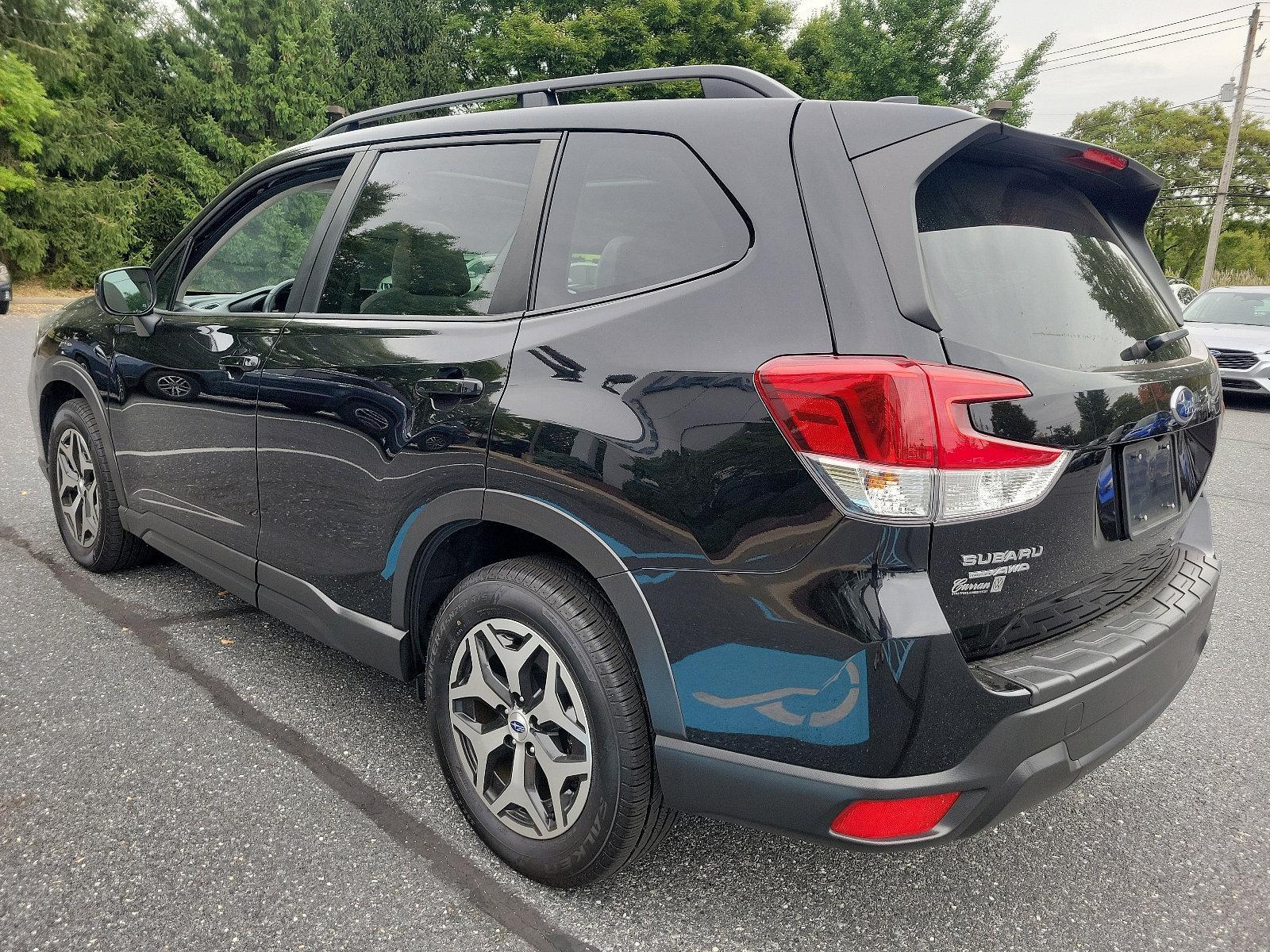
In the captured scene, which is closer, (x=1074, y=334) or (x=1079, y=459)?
(x=1079, y=459)

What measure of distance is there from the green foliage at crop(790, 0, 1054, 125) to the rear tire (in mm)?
26604

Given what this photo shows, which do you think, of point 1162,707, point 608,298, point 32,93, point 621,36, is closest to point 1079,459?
point 1162,707

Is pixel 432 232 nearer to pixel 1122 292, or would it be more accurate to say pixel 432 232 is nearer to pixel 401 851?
pixel 401 851

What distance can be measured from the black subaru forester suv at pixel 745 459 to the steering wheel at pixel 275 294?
1.02ft

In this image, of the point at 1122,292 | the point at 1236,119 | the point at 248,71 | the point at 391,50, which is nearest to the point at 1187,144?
the point at 1236,119

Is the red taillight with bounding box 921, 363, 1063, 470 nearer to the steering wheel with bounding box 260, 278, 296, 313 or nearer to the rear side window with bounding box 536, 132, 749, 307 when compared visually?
the rear side window with bounding box 536, 132, 749, 307

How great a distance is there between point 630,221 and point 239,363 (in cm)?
152

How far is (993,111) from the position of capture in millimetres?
1968

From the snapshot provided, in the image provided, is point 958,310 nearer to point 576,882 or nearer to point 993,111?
point 993,111

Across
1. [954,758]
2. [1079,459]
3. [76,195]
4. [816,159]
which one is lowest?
[954,758]

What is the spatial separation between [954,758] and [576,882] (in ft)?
3.04

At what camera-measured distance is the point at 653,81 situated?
2.20m

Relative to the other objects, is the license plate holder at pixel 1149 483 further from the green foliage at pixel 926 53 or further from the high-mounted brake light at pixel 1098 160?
the green foliage at pixel 926 53

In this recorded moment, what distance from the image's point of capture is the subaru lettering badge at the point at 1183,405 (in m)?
Answer: 2.09
